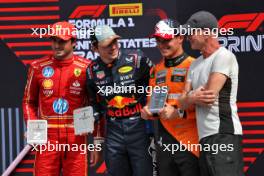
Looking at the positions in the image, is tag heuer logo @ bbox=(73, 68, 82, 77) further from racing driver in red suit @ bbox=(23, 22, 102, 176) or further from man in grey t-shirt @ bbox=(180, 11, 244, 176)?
man in grey t-shirt @ bbox=(180, 11, 244, 176)

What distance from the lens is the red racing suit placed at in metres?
3.60

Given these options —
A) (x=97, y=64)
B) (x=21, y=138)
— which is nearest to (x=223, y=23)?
(x=97, y=64)

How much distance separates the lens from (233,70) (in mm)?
2883

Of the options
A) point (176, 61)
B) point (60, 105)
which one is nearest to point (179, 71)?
point (176, 61)

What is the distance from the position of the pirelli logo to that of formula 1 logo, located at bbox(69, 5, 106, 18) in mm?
84

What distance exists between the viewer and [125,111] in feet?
11.5

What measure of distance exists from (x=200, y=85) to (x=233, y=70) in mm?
220

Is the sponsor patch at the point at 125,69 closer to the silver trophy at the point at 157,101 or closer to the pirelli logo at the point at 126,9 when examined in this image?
the silver trophy at the point at 157,101

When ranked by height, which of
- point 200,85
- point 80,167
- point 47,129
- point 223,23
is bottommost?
point 80,167

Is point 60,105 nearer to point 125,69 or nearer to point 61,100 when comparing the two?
point 61,100

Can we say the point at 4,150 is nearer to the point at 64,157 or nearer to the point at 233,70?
the point at 64,157

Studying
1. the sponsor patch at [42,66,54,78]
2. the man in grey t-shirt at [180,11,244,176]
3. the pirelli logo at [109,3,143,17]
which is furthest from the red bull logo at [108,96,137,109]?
the pirelli logo at [109,3,143,17]

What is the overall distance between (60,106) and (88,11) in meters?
1.09
